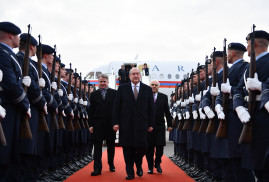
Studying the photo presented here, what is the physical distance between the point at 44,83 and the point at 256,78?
2843 mm

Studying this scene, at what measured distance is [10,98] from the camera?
13.1ft

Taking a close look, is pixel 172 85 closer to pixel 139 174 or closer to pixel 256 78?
pixel 139 174

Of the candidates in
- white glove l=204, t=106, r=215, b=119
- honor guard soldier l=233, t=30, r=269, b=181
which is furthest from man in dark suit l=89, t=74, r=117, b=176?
honor guard soldier l=233, t=30, r=269, b=181

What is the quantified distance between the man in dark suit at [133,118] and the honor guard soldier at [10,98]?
2.32 meters

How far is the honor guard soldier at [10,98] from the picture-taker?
12.9 ft

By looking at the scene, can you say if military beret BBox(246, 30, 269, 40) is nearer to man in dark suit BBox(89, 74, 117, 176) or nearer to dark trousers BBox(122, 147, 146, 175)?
dark trousers BBox(122, 147, 146, 175)

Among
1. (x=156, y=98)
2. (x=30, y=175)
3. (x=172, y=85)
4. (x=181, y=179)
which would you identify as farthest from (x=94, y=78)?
(x=30, y=175)

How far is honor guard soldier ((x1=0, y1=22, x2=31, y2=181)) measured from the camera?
12.9 ft

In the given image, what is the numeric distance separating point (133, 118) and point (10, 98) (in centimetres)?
271

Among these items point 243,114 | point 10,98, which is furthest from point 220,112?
point 10,98

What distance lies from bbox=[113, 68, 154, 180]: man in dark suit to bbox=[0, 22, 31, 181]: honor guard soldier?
2.32 metres

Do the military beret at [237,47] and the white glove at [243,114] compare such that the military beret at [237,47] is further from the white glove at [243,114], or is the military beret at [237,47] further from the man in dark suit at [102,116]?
the man in dark suit at [102,116]

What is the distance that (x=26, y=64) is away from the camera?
14.4ft

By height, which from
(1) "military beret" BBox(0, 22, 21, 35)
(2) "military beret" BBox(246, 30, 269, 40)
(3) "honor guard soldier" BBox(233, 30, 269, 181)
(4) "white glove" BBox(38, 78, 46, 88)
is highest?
(1) "military beret" BBox(0, 22, 21, 35)
